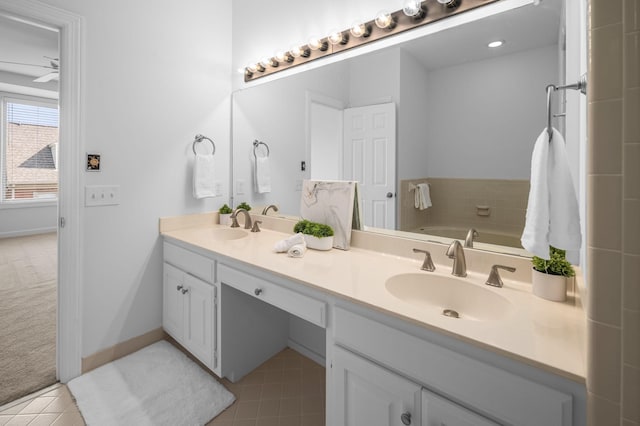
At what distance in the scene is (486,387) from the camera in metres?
0.79

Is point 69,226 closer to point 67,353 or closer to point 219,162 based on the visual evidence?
point 67,353

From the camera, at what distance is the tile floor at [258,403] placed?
1.54 metres

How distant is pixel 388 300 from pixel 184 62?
2137mm

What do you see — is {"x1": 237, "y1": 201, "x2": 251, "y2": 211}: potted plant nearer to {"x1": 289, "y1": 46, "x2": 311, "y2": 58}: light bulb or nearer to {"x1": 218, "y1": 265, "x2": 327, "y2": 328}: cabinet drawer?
{"x1": 218, "y1": 265, "x2": 327, "y2": 328}: cabinet drawer

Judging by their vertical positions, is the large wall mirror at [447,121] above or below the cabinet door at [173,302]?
above

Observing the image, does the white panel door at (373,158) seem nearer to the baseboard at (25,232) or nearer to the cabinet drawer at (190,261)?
the cabinet drawer at (190,261)

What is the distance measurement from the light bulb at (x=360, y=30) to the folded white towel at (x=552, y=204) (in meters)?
1.13

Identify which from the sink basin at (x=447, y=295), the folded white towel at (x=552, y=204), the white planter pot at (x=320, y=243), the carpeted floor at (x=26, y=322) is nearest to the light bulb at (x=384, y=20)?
the folded white towel at (x=552, y=204)

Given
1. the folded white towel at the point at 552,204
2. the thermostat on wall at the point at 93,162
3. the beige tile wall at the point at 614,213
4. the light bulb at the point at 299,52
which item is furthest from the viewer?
the light bulb at the point at 299,52

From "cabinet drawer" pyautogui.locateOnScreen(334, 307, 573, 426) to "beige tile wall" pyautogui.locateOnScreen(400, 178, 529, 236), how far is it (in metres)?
0.66

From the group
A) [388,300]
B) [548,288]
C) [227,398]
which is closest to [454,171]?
[548,288]

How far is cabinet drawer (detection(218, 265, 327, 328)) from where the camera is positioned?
1205 millimetres

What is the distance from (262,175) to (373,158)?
3.21ft

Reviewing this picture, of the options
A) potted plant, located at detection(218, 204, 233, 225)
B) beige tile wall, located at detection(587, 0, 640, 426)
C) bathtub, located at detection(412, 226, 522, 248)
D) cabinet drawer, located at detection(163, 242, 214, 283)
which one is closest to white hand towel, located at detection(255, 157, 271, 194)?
potted plant, located at detection(218, 204, 233, 225)
